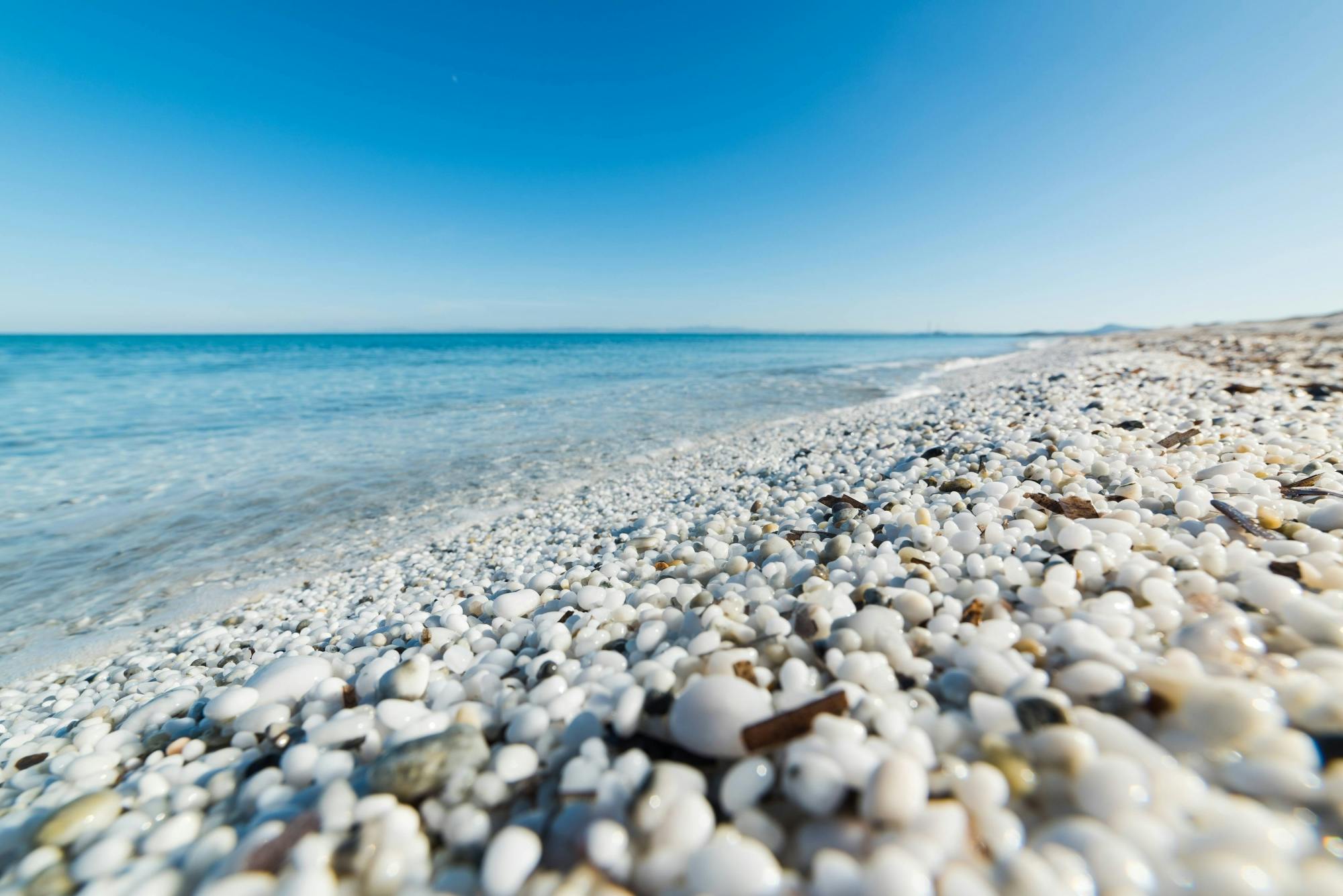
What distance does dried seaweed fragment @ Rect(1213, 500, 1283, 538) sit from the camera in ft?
6.48

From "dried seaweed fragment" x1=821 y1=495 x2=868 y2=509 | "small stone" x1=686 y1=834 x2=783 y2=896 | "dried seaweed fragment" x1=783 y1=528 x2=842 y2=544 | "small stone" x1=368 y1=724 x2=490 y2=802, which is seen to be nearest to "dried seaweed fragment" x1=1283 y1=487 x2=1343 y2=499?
"dried seaweed fragment" x1=821 y1=495 x2=868 y2=509

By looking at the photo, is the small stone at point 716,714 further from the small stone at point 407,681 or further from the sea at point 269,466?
the sea at point 269,466

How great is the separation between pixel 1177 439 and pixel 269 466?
995 cm

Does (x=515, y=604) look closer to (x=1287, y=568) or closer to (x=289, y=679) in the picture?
(x=289, y=679)

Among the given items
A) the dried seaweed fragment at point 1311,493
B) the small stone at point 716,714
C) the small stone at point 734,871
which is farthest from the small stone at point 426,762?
the dried seaweed fragment at point 1311,493

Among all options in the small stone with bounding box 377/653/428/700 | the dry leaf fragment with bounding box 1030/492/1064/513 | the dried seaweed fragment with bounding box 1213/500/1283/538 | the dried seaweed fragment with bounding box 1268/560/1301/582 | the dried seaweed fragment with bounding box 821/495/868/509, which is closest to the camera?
the dried seaweed fragment with bounding box 1268/560/1301/582

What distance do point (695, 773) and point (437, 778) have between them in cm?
65

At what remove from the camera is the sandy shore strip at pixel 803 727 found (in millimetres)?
1026

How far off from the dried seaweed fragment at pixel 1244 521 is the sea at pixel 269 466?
17.7 ft

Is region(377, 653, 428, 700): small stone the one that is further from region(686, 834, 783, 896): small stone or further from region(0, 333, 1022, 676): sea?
region(0, 333, 1022, 676): sea

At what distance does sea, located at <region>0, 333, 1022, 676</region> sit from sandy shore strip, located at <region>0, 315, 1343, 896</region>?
1670 millimetres

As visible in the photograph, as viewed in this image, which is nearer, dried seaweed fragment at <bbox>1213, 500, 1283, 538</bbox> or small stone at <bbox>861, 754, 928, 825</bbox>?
small stone at <bbox>861, 754, 928, 825</bbox>

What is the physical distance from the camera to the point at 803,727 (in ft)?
4.09

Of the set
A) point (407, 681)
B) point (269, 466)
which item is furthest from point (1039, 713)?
point (269, 466)
